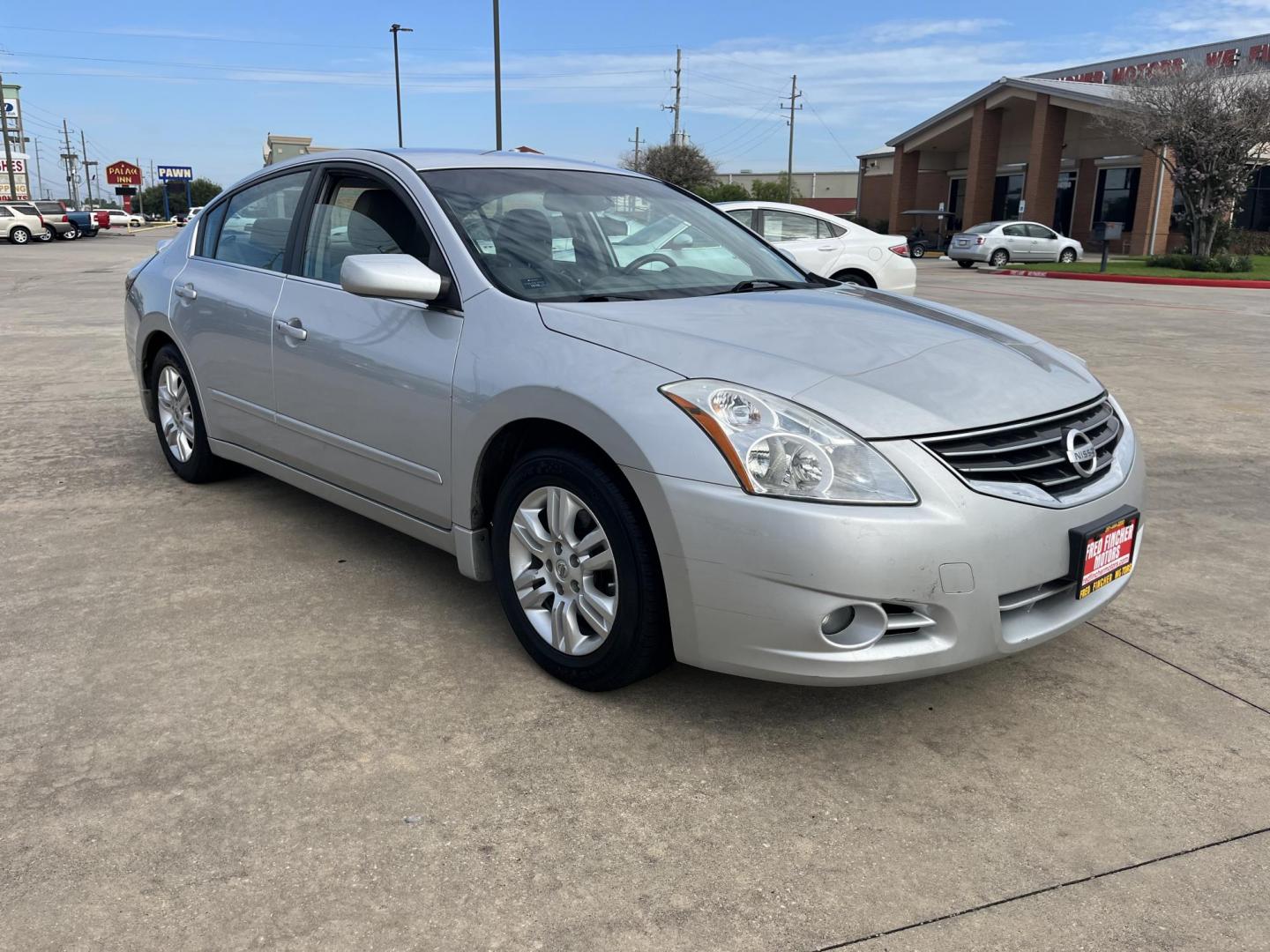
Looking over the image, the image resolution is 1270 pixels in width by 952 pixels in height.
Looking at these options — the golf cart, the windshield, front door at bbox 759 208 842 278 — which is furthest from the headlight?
the golf cart

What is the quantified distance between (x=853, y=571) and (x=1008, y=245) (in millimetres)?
31165

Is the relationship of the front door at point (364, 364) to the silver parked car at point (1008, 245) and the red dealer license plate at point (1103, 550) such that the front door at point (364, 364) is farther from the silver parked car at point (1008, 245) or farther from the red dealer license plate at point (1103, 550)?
the silver parked car at point (1008, 245)

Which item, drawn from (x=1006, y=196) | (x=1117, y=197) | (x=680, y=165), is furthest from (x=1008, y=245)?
(x=680, y=165)

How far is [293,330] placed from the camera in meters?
3.95

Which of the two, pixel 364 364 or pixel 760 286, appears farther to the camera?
pixel 760 286

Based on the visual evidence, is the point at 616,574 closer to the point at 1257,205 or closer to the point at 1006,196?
the point at 1257,205

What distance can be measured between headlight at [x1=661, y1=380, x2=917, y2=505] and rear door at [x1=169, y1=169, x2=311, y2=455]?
224cm

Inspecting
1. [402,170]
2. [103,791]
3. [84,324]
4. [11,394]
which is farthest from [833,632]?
[84,324]

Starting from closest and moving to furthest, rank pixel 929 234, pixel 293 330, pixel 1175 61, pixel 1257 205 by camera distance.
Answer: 1. pixel 293 330
2. pixel 1257 205
3. pixel 1175 61
4. pixel 929 234

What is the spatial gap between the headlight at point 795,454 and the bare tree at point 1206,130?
97.4ft

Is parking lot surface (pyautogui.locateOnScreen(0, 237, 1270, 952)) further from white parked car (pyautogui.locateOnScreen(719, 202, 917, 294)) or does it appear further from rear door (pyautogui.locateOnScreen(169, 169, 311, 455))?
white parked car (pyautogui.locateOnScreen(719, 202, 917, 294))

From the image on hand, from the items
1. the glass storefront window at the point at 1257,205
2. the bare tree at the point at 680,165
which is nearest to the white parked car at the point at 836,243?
the glass storefront window at the point at 1257,205

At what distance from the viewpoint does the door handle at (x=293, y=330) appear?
3.90 meters

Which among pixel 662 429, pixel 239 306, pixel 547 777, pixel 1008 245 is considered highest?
pixel 239 306
